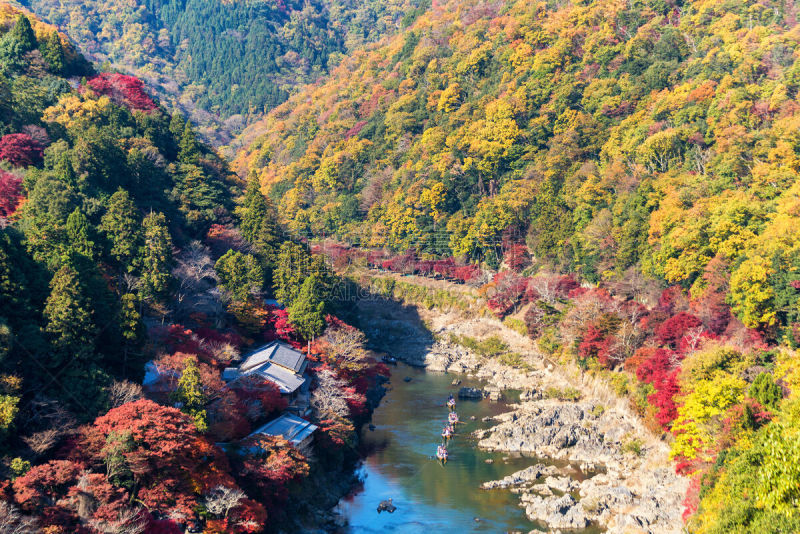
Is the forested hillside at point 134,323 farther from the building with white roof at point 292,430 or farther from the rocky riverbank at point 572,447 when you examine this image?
the rocky riverbank at point 572,447

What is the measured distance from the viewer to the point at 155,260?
3712 centimetres

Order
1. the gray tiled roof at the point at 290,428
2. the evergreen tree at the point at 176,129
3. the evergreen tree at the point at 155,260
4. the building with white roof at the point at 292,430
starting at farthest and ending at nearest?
the evergreen tree at the point at 176,129
the evergreen tree at the point at 155,260
the gray tiled roof at the point at 290,428
the building with white roof at the point at 292,430

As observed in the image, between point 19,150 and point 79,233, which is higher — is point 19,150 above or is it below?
above

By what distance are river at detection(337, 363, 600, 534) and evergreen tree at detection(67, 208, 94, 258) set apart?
17.1m

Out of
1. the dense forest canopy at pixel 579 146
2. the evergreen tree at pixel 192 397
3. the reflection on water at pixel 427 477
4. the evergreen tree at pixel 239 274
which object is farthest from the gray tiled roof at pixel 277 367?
the dense forest canopy at pixel 579 146

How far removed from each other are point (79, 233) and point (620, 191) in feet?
134

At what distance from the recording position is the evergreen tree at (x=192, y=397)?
26.2m

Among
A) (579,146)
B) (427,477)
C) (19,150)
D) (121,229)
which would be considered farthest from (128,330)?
(579,146)

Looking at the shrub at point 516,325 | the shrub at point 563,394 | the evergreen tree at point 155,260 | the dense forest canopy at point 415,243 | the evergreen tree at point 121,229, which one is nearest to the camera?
the dense forest canopy at point 415,243

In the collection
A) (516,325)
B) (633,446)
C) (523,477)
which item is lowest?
(516,325)

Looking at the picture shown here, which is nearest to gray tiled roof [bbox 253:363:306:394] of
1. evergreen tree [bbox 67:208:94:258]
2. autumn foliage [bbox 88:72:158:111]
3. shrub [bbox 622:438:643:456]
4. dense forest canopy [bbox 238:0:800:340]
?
evergreen tree [bbox 67:208:94:258]

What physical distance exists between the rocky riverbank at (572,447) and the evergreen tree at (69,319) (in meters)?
19.1

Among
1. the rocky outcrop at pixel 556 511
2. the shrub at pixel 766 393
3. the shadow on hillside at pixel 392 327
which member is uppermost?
the shrub at pixel 766 393

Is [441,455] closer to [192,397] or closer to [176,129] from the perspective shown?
[192,397]
